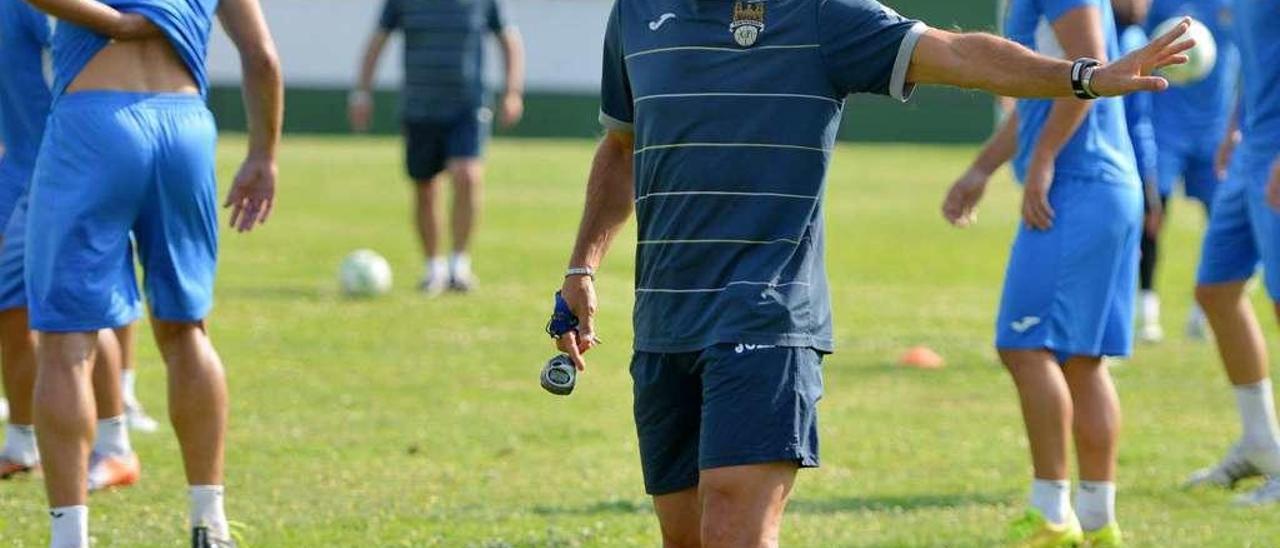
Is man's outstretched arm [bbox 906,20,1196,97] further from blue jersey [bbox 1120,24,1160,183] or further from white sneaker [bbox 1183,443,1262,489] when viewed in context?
white sneaker [bbox 1183,443,1262,489]

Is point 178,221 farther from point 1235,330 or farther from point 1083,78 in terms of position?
point 1235,330

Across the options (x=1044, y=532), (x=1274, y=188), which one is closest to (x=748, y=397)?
(x=1044, y=532)

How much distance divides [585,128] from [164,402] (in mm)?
29135

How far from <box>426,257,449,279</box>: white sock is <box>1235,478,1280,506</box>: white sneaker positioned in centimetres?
803

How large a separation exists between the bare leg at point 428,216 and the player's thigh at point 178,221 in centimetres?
856

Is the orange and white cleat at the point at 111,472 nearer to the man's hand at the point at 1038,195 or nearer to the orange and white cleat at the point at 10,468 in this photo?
the orange and white cleat at the point at 10,468

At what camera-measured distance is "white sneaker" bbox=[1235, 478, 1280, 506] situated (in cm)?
752

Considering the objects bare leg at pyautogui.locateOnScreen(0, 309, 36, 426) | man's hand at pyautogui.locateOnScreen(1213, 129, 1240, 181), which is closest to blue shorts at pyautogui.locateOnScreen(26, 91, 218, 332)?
bare leg at pyautogui.locateOnScreen(0, 309, 36, 426)

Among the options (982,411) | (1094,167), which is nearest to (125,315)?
(1094,167)

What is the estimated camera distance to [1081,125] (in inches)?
257

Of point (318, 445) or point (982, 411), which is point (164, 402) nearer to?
point (318, 445)

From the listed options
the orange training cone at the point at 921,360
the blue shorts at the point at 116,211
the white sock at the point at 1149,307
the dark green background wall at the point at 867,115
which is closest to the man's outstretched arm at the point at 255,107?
the blue shorts at the point at 116,211

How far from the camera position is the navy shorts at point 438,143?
1498 centimetres

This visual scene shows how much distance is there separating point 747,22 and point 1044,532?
2586mm
